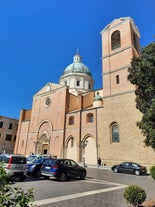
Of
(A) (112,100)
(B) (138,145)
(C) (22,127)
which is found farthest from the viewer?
(C) (22,127)

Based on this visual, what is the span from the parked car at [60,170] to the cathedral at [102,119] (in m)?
12.6

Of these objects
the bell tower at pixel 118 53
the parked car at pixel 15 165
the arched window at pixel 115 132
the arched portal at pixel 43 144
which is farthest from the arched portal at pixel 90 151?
the parked car at pixel 15 165

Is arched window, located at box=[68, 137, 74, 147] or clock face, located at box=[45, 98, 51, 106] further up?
clock face, located at box=[45, 98, 51, 106]

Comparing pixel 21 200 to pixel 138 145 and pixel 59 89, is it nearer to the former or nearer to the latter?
pixel 138 145

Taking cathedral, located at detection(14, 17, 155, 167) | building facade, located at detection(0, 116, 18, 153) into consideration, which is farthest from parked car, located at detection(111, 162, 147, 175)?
building facade, located at detection(0, 116, 18, 153)

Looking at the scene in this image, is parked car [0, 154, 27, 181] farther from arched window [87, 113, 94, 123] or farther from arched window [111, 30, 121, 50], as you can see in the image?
arched window [111, 30, 121, 50]

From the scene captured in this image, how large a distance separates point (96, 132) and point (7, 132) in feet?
87.4

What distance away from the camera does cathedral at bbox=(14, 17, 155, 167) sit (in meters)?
24.0

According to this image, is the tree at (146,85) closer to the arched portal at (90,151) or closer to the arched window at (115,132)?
the arched window at (115,132)

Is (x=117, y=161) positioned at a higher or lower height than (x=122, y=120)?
lower

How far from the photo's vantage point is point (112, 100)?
2691 cm

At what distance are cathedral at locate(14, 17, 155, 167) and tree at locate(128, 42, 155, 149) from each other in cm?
1180

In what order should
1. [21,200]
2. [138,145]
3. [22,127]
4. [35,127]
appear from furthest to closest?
1. [22,127]
2. [35,127]
3. [138,145]
4. [21,200]

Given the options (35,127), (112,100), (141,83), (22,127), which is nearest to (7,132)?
(22,127)
